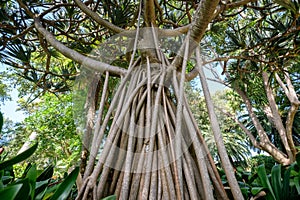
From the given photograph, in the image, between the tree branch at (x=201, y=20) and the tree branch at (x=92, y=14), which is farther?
the tree branch at (x=92, y=14)

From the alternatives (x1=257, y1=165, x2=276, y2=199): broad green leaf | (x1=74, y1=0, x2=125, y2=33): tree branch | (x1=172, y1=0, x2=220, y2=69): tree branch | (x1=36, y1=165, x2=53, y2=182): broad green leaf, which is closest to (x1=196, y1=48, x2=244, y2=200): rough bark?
(x1=257, y1=165, x2=276, y2=199): broad green leaf

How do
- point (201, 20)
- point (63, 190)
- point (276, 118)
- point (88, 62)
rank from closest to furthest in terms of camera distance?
point (63, 190) < point (201, 20) < point (88, 62) < point (276, 118)

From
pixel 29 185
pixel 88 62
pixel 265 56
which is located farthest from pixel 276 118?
pixel 29 185

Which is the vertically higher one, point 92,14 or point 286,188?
point 92,14

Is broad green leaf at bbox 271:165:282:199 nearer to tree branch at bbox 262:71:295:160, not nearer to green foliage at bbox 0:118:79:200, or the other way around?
green foliage at bbox 0:118:79:200

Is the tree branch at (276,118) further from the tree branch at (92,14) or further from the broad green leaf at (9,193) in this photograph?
the broad green leaf at (9,193)

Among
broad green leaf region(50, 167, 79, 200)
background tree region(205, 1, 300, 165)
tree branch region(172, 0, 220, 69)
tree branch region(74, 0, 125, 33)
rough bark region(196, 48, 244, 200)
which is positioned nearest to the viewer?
broad green leaf region(50, 167, 79, 200)

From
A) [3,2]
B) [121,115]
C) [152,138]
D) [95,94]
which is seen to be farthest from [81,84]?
[152,138]

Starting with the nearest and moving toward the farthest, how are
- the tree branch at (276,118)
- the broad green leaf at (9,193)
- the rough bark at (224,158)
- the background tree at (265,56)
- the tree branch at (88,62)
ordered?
the broad green leaf at (9,193) < the rough bark at (224,158) < the tree branch at (88,62) < the background tree at (265,56) < the tree branch at (276,118)

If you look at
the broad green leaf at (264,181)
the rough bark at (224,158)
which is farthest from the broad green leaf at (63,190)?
the broad green leaf at (264,181)

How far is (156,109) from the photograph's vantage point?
782mm

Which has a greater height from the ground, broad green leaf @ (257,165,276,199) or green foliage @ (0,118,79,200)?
broad green leaf @ (257,165,276,199)

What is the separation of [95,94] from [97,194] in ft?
4.35

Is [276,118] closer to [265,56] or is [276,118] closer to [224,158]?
[265,56]
